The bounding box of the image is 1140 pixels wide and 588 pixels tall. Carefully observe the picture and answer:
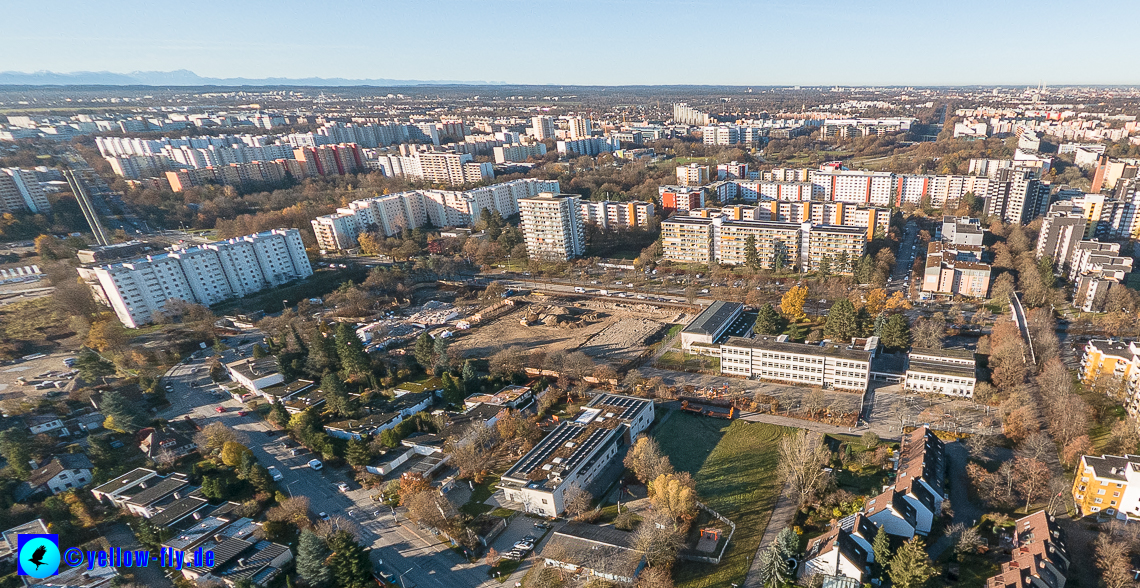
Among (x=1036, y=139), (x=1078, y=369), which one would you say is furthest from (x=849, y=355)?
(x=1036, y=139)

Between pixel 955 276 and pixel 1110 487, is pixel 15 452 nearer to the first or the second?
pixel 1110 487

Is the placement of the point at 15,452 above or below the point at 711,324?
above

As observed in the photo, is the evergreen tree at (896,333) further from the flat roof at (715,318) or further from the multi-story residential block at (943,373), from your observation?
the flat roof at (715,318)

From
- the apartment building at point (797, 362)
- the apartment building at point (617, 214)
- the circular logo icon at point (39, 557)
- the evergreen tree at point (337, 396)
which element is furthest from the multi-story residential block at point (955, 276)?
the circular logo icon at point (39, 557)

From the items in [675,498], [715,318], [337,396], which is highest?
[337,396]

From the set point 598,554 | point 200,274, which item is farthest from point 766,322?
point 200,274

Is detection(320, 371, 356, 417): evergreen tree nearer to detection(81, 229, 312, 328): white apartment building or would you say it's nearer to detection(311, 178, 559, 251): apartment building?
detection(81, 229, 312, 328): white apartment building
